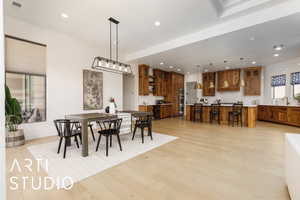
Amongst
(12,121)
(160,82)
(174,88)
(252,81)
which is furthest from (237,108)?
(12,121)

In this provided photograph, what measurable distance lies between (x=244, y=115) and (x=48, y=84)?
7.42 m

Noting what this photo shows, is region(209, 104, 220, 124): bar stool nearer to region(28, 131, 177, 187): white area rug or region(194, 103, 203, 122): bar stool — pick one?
region(194, 103, 203, 122): bar stool

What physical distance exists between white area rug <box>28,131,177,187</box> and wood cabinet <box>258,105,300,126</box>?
5.71 m

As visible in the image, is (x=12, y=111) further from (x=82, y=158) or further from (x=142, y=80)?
(x=142, y=80)

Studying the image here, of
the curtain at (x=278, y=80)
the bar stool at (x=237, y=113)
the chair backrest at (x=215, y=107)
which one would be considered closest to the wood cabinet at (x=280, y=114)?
the curtain at (x=278, y=80)

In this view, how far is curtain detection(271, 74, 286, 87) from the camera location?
6.49 metres

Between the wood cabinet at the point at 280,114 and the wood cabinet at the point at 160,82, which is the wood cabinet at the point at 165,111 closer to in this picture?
the wood cabinet at the point at 160,82

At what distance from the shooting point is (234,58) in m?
5.84

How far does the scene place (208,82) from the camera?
850 cm

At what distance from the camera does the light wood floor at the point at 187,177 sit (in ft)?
5.68

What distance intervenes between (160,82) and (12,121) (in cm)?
651

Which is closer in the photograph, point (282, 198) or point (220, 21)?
point (282, 198)

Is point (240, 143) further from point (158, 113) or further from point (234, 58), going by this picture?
point (158, 113)

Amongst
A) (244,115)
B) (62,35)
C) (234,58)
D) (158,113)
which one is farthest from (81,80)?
(244,115)
